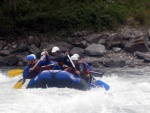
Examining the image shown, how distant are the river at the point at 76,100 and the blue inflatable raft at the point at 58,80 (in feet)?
0.64

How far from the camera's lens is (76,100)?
13234 mm

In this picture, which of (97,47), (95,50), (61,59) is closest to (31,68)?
(61,59)

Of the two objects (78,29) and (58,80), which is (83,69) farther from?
(78,29)

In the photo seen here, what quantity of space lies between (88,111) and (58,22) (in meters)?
16.7

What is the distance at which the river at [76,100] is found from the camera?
12.6m

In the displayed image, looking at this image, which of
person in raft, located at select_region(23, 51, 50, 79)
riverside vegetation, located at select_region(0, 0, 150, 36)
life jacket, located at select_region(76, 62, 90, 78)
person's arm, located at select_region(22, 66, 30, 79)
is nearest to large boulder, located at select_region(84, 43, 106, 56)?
riverside vegetation, located at select_region(0, 0, 150, 36)

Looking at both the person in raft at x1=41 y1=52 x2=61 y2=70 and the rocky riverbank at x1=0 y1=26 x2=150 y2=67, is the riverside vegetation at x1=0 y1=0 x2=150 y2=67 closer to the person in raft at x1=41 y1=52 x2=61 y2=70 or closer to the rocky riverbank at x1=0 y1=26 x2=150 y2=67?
the rocky riverbank at x1=0 y1=26 x2=150 y2=67

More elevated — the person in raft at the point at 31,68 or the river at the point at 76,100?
the person in raft at the point at 31,68

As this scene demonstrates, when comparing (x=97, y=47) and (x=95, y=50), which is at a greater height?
(x=97, y=47)

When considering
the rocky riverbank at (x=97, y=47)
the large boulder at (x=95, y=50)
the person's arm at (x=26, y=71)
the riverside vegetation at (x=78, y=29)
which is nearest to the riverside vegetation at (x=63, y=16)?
the riverside vegetation at (x=78, y=29)

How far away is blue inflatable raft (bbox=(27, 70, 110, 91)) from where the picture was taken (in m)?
14.8

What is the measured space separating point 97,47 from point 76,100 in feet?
41.2

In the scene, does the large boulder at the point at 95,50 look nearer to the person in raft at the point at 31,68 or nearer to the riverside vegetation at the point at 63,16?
the riverside vegetation at the point at 63,16

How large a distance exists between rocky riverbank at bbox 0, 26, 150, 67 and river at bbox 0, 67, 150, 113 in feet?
26.7
